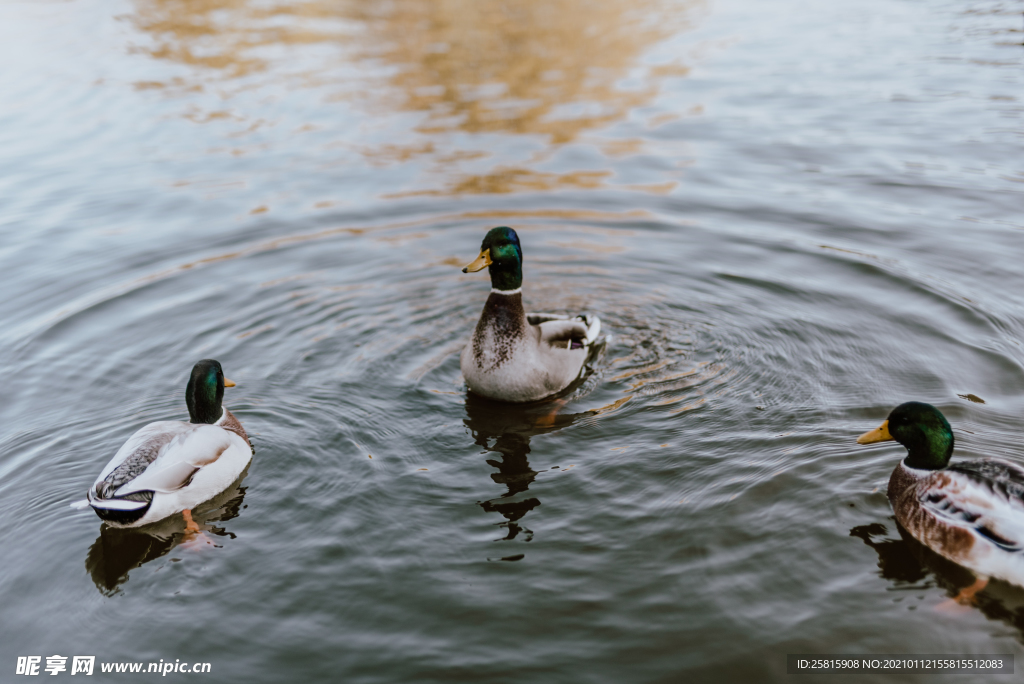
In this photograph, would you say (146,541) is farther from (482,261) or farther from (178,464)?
(482,261)

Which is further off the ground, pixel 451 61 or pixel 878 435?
pixel 451 61

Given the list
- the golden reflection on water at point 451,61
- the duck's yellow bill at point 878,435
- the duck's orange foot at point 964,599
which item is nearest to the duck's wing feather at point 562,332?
the duck's yellow bill at point 878,435

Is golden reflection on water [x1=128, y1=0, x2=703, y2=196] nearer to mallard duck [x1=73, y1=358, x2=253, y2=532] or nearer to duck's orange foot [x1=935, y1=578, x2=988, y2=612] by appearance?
mallard duck [x1=73, y1=358, x2=253, y2=532]

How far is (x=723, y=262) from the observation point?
31.9 feet

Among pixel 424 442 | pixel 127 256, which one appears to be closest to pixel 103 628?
pixel 424 442

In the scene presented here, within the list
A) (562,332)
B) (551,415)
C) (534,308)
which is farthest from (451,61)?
(551,415)

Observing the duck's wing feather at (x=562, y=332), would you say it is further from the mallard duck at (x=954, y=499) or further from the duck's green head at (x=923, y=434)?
the duck's green head at (x=923, y=434)

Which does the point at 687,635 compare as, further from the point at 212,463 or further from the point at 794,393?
the point at 212,463

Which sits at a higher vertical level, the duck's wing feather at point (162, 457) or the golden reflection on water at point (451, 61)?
the golden reflection on water at point (451, 61)

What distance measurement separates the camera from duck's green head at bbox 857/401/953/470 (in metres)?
5.48

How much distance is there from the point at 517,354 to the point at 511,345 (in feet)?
0.32

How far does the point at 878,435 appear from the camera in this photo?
5.77 m

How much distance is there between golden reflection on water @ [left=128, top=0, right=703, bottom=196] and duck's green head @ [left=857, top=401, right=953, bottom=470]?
295 inches

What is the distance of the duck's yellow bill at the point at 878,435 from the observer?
18.7 ft
